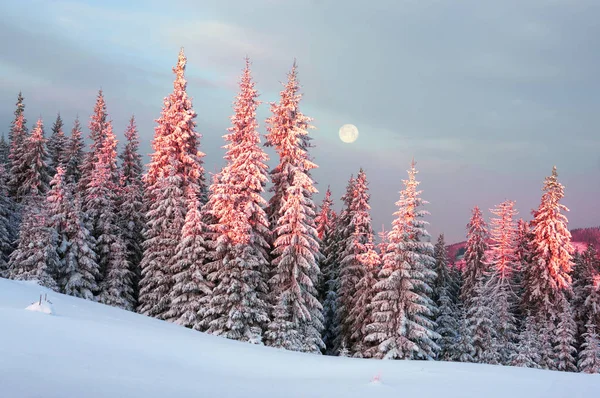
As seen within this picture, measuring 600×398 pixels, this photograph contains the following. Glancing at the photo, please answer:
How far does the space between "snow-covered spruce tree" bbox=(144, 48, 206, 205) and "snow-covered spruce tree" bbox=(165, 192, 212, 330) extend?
205 inches

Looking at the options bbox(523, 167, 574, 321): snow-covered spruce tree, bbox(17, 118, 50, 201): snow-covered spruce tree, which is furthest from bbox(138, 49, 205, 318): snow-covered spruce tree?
bbox(523, 167, 574, 321): snow-covered spruce tree

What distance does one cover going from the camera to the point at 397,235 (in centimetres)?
3117

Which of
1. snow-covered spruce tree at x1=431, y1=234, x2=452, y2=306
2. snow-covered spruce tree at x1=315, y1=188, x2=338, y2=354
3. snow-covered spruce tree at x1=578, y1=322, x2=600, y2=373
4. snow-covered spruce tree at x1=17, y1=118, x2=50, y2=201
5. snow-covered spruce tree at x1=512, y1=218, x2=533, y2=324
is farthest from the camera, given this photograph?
snow-covered spruce tree at x1=17, y1=118, x2=50, y2=201

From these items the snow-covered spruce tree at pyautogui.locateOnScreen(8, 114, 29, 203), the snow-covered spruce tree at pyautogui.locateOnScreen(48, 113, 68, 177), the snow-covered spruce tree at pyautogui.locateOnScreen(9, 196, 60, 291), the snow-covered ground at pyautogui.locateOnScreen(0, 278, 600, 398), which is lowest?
the snow-covered ground at pyautogui.locateOnScreen(0, 278, 600, 398)

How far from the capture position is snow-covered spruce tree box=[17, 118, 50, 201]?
53.4 m

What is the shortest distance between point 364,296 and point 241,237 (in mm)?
10547

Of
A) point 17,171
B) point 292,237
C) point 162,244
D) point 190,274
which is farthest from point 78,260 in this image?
point 17,171

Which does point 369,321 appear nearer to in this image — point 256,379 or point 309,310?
point 309,310

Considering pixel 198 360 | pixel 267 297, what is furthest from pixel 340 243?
pixel 198 360

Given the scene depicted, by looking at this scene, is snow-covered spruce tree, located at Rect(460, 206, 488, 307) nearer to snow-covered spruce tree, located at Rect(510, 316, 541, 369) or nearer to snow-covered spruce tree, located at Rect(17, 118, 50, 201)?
snow-covered spruce tree, located at Rect(510, 316, 541, 369)

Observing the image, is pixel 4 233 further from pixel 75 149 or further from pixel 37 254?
pixel 75 149

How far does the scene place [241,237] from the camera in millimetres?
29234

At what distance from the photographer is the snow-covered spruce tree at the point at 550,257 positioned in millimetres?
39938

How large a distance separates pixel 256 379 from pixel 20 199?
187 feet
